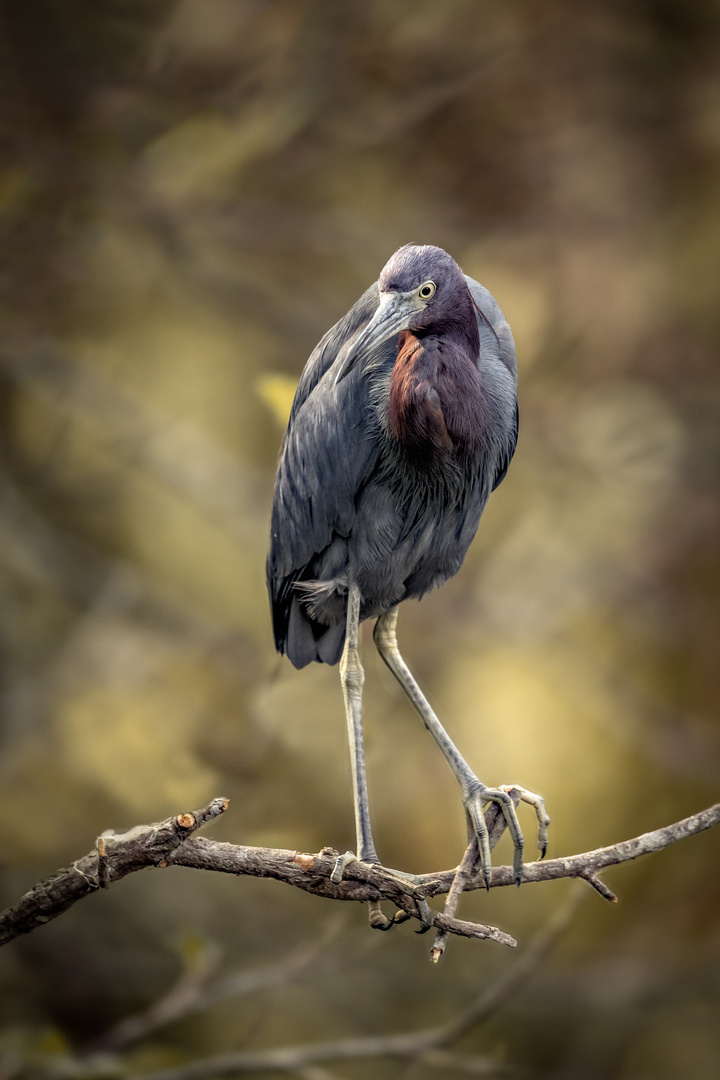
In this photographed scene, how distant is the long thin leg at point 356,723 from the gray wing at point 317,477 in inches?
3.4

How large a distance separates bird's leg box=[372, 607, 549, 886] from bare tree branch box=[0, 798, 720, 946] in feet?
0.25

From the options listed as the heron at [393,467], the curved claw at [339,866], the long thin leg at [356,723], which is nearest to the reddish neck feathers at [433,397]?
the heron at [393,467]

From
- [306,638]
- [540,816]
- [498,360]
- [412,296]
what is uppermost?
[498,360]

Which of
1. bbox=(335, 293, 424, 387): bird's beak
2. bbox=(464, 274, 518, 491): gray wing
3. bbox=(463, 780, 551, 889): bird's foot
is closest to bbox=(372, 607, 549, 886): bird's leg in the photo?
bbox=(463, 780, 551, 889): bird's foot

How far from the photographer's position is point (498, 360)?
1.53 metres

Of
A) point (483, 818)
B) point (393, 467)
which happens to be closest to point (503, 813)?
point (483, 818)

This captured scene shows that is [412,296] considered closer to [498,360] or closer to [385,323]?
[385,323]

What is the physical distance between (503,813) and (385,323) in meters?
0.67

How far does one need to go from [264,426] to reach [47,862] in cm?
131

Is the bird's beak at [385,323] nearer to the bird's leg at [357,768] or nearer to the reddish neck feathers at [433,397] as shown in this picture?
the reddish neck feathers at [433,397]

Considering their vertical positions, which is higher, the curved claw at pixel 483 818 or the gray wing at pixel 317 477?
the gray wing at pixel 317 477

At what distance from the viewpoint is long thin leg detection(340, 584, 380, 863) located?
1.44 metres

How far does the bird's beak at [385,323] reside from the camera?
4.27 ft

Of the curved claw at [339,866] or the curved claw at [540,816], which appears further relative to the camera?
the curved claw at [540,816]
